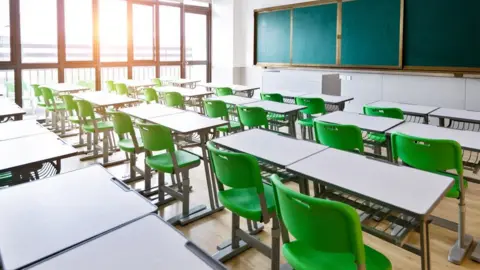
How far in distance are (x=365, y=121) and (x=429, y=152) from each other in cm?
98

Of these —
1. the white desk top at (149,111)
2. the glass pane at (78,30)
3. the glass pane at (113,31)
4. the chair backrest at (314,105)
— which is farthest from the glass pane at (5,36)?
the chair backrest at (314,105)

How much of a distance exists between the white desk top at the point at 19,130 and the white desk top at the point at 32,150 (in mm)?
129

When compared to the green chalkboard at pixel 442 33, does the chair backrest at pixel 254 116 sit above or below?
below

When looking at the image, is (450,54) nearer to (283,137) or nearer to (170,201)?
(283,137)

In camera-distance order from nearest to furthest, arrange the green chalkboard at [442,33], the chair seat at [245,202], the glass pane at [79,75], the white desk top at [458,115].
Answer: the chair seat at [245,202] → the white desk top at [458,115] → the green chalkboard at [442,33] → the glass pane at [79,75]

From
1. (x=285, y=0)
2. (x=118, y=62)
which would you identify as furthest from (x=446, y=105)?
(x=118, y=62)

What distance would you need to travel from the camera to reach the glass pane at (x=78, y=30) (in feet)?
24.8

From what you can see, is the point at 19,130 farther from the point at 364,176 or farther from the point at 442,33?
the point at 442,33

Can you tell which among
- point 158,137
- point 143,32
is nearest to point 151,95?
point 143,32

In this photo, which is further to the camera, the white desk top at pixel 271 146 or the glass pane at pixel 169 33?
the glass pane at pixel 169 33

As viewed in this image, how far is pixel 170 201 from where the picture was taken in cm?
348

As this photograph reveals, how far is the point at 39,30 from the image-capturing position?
734 cm

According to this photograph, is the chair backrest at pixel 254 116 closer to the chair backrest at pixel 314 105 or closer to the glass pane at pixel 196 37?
the chair backrest at pixel 314 105

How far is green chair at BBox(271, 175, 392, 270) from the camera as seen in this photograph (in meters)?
1.30
